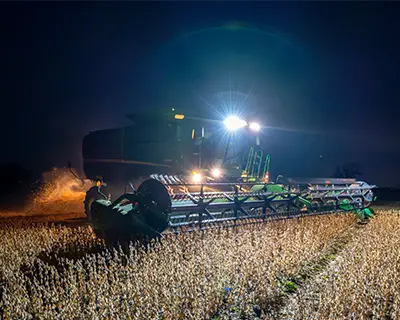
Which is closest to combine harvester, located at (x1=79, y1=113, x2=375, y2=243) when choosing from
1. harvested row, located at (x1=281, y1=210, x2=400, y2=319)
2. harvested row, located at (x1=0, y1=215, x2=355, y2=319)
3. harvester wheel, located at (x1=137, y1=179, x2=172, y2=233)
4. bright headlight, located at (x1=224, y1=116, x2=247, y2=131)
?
bright headlight, located at (x1=224, y1=116, x2=247, y2=131)

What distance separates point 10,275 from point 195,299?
2.47 meters

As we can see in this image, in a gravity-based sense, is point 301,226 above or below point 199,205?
below

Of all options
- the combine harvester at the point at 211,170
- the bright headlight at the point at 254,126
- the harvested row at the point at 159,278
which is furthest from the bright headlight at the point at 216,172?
the harvested row at the point at 159,278

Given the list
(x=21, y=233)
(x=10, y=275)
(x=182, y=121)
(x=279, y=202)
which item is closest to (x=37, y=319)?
(x=10, y=275)

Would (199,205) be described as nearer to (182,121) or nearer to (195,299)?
(195,299)

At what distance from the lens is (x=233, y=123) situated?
30.3 feet

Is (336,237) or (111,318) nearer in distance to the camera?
(111,318)

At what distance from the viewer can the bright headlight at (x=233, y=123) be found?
9.19 m

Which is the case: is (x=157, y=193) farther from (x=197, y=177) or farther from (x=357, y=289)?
(x=197, y=177)

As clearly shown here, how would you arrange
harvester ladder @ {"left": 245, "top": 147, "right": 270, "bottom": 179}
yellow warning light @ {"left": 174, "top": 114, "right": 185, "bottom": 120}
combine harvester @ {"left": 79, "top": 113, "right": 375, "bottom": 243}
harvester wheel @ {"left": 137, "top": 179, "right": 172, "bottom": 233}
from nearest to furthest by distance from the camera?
harvester wheel @ {"left": 137, "top": 179, "right": 172, "bottom": 233}
combine harvester @ {"left": 79, "top": 113, "right": 375, "bottom": 243}
yellow warning light @ {"left": 174, "top": 114, "right": 185, "bottom": 120}
harvester ladder @ {"left": 245, "top": 147, "right": 270, "bottom": 179}

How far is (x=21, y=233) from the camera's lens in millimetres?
6949

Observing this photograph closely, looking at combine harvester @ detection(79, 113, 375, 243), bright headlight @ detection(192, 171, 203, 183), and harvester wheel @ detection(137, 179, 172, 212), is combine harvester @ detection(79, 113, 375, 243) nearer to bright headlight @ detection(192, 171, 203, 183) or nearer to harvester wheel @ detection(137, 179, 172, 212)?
bright headlight @ detection(192, 171, 203, 183)

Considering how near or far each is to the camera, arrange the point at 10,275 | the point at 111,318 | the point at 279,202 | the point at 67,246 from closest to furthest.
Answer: the point at 111,318, the point at 10,275, the point at 67,246, the point at 279,202

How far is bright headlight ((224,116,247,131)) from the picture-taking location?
9.19 m
